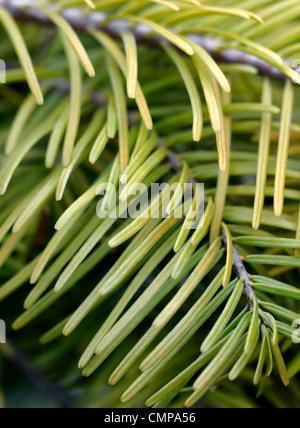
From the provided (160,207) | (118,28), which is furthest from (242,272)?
(118,28)

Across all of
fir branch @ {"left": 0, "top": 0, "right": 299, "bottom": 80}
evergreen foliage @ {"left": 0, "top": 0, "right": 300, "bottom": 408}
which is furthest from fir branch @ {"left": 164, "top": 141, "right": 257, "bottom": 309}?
fir branch @ {"left": 0, "top": 0, "right": 299, "bottom": 80}

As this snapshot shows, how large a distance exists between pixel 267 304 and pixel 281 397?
0.14 m

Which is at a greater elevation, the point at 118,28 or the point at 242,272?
the point at 118,28

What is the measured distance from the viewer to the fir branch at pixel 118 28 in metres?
0.36

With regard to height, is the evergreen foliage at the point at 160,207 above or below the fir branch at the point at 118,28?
below

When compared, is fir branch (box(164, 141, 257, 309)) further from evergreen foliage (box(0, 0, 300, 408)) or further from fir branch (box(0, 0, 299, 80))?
fir branch (box(0, 0, 299, 80))

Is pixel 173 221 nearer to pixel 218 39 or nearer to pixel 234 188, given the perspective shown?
pixel 234 188

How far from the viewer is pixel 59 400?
1.36ft

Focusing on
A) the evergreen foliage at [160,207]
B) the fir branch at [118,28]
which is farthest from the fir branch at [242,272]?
the fir branch at [118,28]

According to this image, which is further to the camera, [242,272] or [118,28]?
[118,28]

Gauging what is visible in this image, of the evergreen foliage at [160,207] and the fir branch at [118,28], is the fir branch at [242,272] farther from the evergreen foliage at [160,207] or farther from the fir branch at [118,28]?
the fir branch at [118,28]

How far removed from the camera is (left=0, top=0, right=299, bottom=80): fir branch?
358 millimetres

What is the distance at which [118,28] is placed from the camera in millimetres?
372

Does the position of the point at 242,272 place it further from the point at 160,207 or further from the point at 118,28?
the point at 118,28
